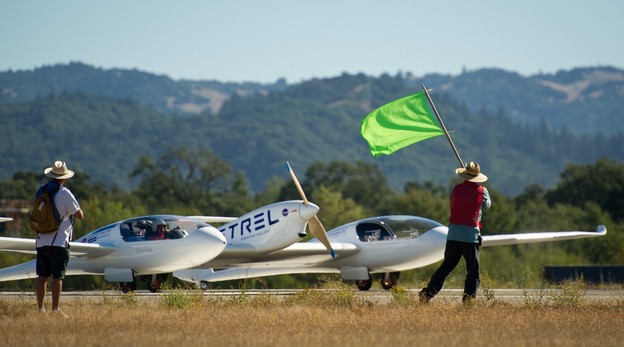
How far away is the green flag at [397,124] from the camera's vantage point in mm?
19594

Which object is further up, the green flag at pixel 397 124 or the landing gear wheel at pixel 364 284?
the green flag at pixel 397 124

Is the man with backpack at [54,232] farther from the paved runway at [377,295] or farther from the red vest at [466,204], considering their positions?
the red vest at [466,204]

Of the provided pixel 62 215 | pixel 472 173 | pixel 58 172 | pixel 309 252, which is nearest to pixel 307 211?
pixel 309 252

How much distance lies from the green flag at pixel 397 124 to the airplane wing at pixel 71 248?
6.62m

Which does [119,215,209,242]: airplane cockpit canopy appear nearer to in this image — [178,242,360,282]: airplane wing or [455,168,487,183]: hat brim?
[178,242,360,282]: airplane wing

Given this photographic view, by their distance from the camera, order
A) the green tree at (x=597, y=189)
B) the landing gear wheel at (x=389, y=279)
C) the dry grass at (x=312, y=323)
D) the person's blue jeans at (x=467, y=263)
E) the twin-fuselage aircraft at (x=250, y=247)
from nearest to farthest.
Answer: the dry grass at (x=312, y=323)
the person's blue jeans at (x=467, y=263)
the twin-fuselage aircraft at (x=250, y=247)
the landing gear wheel at (x=389, y=279)
the green tree at (x=597, y=189)

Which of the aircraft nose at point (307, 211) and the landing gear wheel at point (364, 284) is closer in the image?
→ the aircraft nose at point (307, 211)

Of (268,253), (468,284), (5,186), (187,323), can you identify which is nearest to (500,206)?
(268,253)

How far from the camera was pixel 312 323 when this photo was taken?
1309cm

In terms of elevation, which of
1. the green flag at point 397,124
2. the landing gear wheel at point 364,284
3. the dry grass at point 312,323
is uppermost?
the green flag at point 397,124

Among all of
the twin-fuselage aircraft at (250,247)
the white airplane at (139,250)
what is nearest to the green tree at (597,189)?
the twin-fuselage aircraft at (250,247)

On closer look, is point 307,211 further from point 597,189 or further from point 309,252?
point 597,189

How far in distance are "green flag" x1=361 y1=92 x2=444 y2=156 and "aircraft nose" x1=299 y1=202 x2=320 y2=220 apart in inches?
134

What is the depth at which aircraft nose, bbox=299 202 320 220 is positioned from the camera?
22828 millimetres
